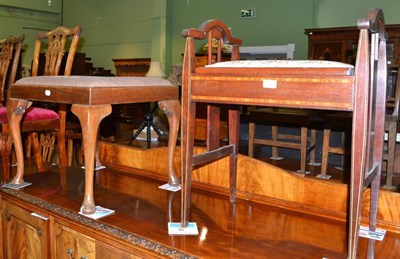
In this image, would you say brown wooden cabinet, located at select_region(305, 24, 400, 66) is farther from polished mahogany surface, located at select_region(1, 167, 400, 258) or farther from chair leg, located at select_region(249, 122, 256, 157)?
polished mahogany surface, located at select_region(1, 167, 400, 258)

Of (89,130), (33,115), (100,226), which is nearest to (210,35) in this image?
(89,130)

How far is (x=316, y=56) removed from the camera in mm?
5242

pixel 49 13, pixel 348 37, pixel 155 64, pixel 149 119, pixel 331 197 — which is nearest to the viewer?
pixel 331 197

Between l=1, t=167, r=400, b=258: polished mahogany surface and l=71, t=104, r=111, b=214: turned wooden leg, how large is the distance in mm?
69

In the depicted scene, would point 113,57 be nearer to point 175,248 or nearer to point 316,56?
point 316,56

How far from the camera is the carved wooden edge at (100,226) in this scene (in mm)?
1246

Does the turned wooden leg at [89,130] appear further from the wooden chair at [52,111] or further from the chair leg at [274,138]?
the chair leg at [274,138]

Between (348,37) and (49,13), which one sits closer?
(348,37)

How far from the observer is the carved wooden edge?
1246 mm

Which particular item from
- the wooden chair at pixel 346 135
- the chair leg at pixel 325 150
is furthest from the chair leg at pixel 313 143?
the chair leg at pixel 325 150

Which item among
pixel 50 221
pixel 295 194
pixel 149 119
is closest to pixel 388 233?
pixel 295 194

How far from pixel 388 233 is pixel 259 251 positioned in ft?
1.57

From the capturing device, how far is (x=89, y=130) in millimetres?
1512

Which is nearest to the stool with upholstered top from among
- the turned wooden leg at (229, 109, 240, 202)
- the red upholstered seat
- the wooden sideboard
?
the turned wooden leg at (229, 109, 240, 202)
